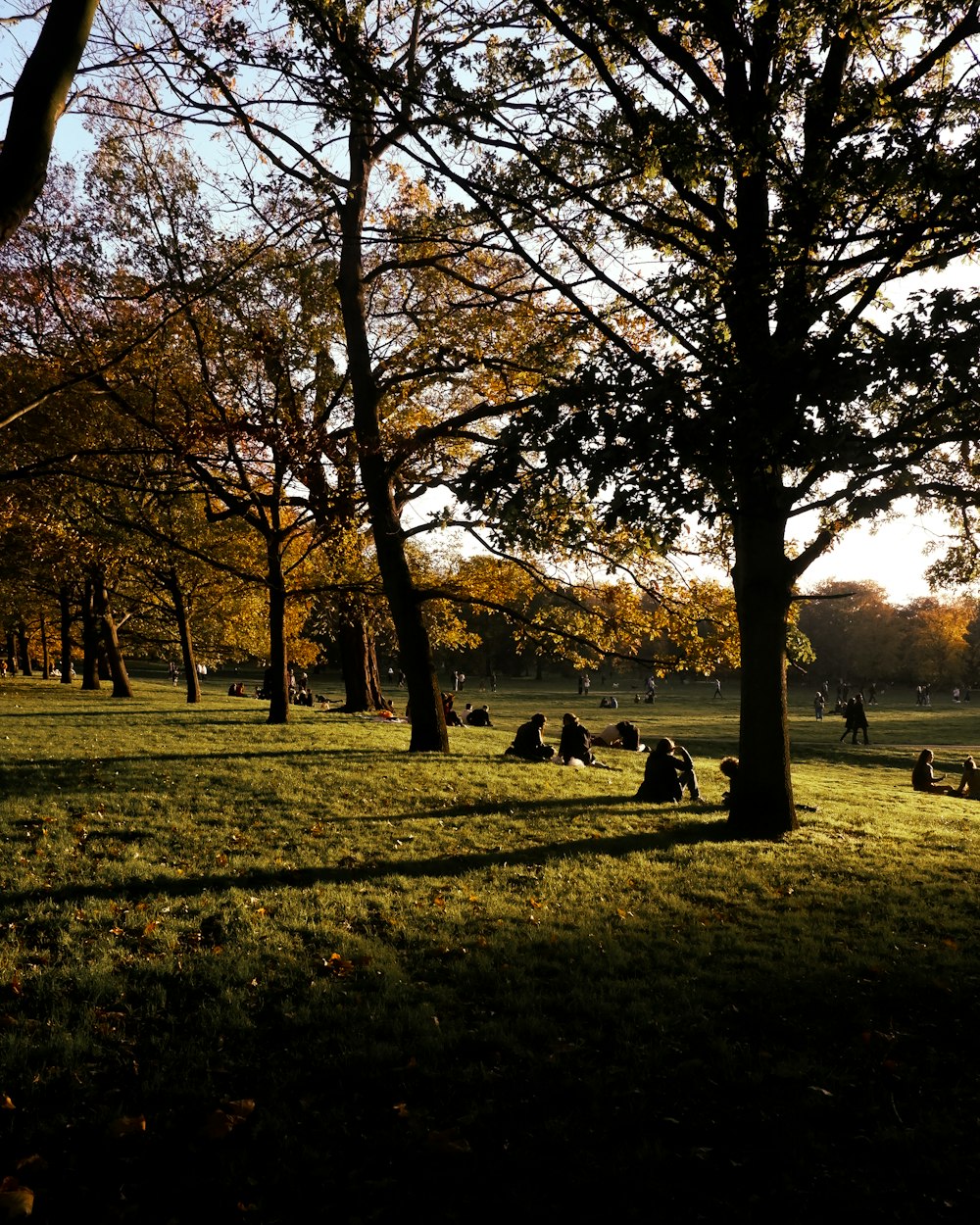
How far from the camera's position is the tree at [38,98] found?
4.88 meters

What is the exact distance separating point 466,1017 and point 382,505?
12.4m

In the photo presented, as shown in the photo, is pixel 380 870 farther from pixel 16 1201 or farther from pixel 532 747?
pixel 532 747

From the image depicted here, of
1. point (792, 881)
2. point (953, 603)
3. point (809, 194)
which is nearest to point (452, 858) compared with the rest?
point (792, 881)

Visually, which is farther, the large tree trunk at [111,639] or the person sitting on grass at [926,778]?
the large tree trunk at [111,639]

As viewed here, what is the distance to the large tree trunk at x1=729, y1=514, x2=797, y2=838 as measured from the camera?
9.98m

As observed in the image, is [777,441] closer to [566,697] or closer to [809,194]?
[809,194]

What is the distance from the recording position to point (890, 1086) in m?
3.97

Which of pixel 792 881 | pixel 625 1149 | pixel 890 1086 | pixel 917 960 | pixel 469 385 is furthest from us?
pixel 469 385

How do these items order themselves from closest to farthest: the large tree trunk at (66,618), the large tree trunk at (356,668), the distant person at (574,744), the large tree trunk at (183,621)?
the distant person at (574,744) < the large tree trunk at (356,668) < the large tree trunk at (183,621) < the large tree trunk at (66,618)

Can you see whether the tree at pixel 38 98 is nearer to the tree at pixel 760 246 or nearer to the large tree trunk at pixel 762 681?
the tree at pixel 760 246

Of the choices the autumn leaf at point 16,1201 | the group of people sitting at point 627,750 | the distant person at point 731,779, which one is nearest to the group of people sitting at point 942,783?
the group of people sitting at point 627,750

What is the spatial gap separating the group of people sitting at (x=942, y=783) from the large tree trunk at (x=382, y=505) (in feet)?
37.3

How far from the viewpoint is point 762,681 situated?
10.2m

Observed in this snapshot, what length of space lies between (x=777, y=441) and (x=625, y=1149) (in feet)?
13.0
